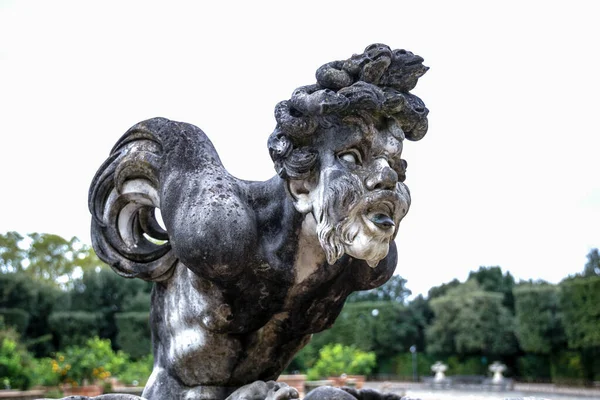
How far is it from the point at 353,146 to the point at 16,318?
897 inches

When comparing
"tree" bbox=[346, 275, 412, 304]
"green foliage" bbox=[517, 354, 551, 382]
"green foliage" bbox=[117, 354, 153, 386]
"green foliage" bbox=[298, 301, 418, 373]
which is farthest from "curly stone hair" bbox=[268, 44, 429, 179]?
"tree" bbox=[346, 275, 412, 304]

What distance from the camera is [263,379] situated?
10.9ft

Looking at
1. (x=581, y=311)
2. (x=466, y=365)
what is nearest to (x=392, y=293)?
(x=466, y=365)

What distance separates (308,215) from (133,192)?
34.1 inches

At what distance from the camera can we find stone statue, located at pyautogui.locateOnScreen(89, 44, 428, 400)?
2.61 m

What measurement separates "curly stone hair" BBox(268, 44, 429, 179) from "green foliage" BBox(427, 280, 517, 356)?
100 feet

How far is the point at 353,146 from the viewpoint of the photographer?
2.65 meters

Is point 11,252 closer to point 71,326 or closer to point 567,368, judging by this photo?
point 71,326

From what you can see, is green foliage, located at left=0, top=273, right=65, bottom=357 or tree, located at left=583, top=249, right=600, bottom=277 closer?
green foliage, located at left=0, top=273, right=65, bottom=357

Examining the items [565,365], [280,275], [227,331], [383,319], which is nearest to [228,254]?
[280,275]

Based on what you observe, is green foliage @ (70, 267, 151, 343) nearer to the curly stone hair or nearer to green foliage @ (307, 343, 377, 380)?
green foliage @ (307, 343, 377, 380)

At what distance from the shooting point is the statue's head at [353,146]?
2559mm

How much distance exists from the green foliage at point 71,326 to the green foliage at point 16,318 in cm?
115

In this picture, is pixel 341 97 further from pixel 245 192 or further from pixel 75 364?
pixel 75 364
